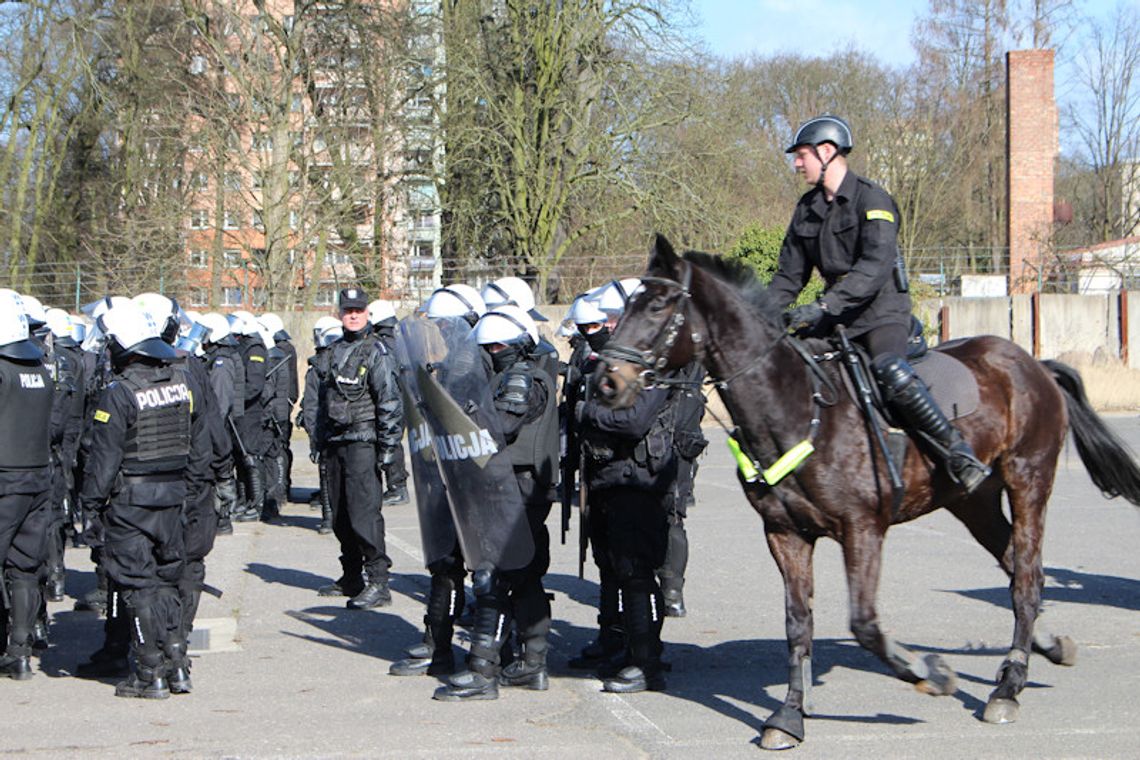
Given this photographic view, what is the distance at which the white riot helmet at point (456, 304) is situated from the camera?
8.16 m

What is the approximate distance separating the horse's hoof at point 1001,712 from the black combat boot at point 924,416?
989mm

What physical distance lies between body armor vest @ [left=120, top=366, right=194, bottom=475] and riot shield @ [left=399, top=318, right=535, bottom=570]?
1.37 meters

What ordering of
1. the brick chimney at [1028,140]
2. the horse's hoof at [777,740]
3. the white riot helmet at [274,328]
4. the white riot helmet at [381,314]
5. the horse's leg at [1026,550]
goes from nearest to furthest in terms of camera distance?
the horse's hoof at [777,740] → the horse's leg at [1026,550] → the white riot helmet at [381,314] → the white riot helmet at [274,328] → the brick chimney at [1028,140]

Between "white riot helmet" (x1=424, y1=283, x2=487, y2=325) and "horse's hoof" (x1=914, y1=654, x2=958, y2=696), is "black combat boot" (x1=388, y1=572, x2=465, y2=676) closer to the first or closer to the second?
→ "white riot helmet" (x1=424, y1=283, x2=487, y2=325)

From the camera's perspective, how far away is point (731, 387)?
6.51 metres

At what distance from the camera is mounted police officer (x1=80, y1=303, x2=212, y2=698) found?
7.50 metres

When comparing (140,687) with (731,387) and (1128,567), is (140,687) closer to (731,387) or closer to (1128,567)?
(731,387)

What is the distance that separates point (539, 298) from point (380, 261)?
383 centimetres

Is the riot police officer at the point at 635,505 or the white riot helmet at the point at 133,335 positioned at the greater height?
the white riot helmet at the point at 133,335

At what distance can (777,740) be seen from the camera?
20.4 ft

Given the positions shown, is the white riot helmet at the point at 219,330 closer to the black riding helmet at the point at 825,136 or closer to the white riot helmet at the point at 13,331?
the white riot helmet at the point at 13,331

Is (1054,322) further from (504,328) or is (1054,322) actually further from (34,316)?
(504,328)

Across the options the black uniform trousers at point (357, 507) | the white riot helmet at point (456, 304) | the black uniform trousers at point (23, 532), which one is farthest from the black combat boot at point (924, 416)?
the black uniform trousers at point (23, 532)

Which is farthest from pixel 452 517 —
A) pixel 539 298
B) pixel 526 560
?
pixel 539 298
